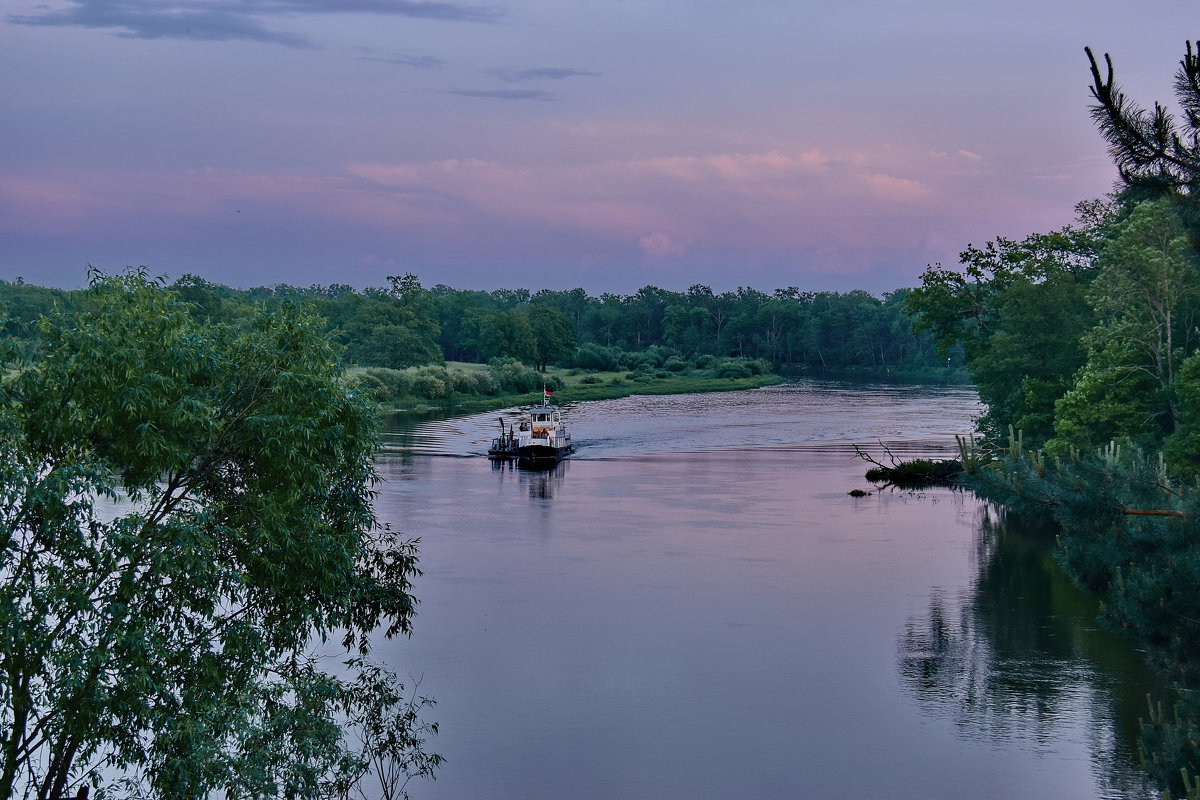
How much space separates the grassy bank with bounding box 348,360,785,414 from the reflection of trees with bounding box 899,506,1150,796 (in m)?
55.5

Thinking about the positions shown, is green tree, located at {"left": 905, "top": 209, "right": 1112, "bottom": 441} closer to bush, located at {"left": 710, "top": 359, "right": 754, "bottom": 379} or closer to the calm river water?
the calm river water

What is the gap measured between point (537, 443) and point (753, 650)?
1479 inches

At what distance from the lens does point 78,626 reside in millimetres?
15039

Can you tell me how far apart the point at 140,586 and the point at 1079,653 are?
21.4 metres

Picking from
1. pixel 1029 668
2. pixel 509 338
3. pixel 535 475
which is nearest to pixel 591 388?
pixel 509 338

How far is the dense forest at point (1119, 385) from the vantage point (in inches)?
402

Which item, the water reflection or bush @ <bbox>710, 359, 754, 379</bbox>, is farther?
bush @ <bbox>710, 359, 754, 379</bbox>

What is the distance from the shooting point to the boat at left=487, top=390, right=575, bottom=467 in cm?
6481

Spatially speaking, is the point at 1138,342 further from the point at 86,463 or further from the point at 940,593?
the point at 86,463

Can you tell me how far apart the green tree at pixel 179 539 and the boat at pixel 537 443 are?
45.6 meters

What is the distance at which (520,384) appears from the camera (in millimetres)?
118938

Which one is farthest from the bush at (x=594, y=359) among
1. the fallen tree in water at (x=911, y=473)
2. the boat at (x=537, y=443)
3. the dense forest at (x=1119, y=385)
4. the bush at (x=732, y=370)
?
the fallen tree in water at (x=911, y=473)

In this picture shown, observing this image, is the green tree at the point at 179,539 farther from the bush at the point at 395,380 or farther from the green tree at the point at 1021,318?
the bush at the point at 395,380

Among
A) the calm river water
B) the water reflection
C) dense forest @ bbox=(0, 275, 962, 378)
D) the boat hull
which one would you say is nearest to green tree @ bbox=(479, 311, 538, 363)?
dense forest @ bbox=(0, 275, 962, 378)
